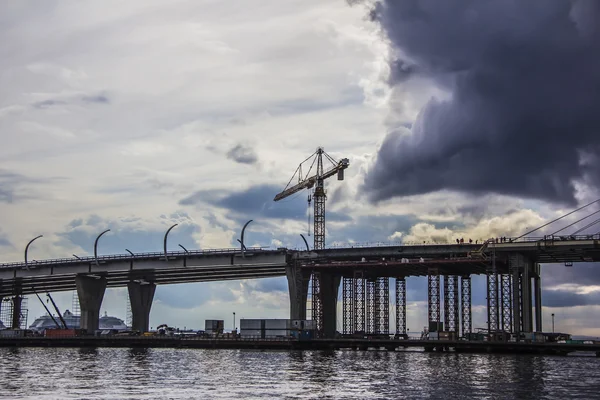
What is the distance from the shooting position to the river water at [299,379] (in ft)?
282

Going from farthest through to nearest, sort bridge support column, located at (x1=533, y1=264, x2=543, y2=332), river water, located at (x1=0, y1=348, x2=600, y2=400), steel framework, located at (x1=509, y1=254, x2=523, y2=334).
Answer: bridge support column, located at (x1=533, y1=264, x2=543, y2=332) < steel framework, located at (x1=509, y1=254, x2=523, y2=334) < river water, located at (x1=0, y1=348, x2=600, y2=400)

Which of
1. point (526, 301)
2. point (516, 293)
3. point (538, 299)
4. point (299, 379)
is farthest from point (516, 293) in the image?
point (299, 379)

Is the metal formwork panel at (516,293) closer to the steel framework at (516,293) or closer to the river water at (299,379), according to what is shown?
the steel framework at (516,293)

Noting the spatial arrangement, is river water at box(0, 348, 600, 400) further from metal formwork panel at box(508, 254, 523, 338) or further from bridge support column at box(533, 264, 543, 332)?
bridge support column at box(533, 264, 543, 332)

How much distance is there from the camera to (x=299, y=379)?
10275 cm


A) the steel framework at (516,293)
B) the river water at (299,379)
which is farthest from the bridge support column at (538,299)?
the river water at (299,379)

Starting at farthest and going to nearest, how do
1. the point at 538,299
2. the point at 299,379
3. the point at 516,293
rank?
→ the point at 538,299 < the point at 516,293 < the point at 299,379

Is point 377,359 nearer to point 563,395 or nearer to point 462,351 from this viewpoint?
point 462,351

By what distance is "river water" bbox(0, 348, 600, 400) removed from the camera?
86000 millimetres

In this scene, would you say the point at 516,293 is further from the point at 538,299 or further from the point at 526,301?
the point at 538,299

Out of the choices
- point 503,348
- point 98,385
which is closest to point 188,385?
point 98,385

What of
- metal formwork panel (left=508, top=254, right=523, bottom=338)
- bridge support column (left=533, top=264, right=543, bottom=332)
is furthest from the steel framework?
bridge support column (left=533, top=264, right=543, bottom=332)

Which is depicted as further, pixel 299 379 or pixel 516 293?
pixel 516 293

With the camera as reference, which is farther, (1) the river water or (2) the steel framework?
(2) the steel framework
